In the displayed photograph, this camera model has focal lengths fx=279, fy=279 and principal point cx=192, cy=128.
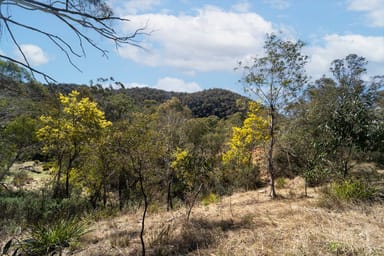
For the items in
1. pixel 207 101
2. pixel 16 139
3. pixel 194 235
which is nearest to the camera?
pixel 194 235

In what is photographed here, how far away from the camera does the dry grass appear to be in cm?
348

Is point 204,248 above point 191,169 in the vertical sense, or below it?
below

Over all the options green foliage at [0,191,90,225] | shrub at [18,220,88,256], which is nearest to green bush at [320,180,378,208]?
shrub at [18,220,88,256]

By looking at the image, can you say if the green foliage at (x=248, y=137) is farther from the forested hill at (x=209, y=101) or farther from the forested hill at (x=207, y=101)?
the forested hill at (x=209, y=101)

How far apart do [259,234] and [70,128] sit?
9110 mm

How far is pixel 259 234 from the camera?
421cm

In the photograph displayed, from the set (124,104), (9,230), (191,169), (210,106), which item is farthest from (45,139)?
(210,106)

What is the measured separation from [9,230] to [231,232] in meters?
4.40

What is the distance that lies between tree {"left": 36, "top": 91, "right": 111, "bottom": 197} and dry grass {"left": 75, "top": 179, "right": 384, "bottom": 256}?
19.9 feet

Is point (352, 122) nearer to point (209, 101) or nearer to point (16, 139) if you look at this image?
point (16, 139)

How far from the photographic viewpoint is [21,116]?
39.0ft

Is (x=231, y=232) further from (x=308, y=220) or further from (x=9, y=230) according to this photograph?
(x=9, y=230)

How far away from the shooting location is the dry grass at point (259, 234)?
348 cm

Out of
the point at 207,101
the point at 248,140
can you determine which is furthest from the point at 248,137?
the point at 207,101
